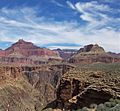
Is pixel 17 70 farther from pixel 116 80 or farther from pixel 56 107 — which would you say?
pixel 116 80

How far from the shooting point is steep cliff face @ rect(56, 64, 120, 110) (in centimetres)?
4519

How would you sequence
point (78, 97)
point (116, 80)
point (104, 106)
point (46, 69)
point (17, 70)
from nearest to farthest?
point (104, 106) < point (116, 80) < point (78, 97) < point (17, 70) < point (46, 69)

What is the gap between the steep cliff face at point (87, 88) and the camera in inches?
1779

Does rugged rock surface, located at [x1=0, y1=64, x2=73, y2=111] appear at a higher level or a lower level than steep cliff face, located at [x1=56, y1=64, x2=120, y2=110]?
lower

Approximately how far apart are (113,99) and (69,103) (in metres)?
9.32

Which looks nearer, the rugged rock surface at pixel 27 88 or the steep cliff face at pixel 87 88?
the steep cliff face at pixel 87 88

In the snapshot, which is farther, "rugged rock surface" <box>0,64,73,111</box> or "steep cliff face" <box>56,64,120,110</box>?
"rugged rock surface" <box>0,64,73,111</box>

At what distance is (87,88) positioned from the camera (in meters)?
47.7

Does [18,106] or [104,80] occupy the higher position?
[104,80]

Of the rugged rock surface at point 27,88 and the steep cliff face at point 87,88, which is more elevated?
the steep cliff face at point 87,88

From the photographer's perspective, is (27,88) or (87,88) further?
(27,88)

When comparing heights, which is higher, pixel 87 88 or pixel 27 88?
pixel 87 88

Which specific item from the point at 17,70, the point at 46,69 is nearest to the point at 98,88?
the point at 17,70

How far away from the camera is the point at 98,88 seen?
46000 millimetres
